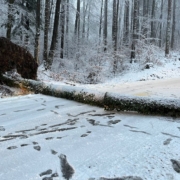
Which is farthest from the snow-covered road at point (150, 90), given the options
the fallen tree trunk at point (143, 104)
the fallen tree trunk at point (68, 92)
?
the fallen tree trunk at point (68, 92)

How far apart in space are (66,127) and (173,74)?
9.87m

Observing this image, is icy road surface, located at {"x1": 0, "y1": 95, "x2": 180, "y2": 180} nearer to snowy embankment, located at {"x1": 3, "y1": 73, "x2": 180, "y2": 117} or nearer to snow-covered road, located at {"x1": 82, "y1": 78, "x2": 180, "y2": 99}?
snowy embankment, located at {"x1": 3, "y1": 73, "x2": 180, "y2": 117}

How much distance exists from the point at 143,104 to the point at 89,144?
158 centimetres

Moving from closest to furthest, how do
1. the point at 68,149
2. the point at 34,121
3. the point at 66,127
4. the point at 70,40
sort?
the point at 68,149 < the point at 66,127 < the point at 34,121 < the point at 70,40

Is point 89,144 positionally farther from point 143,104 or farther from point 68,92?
point 68,92

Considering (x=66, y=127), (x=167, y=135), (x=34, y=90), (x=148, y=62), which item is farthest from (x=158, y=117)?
(x=148, y=62)

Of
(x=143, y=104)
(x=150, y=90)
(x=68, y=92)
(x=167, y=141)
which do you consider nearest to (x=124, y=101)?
(x=143, y=104)

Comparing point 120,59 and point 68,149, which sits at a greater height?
point 120,59

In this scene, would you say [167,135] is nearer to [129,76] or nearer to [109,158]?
[109,158]

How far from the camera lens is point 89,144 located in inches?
106

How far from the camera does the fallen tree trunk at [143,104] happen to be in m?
3.67

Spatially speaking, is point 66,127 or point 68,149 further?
point 66,127

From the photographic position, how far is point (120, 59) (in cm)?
1469

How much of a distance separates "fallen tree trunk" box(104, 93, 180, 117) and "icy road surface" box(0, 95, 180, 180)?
0.53 ft
